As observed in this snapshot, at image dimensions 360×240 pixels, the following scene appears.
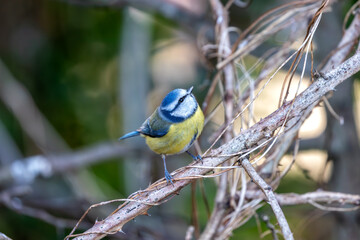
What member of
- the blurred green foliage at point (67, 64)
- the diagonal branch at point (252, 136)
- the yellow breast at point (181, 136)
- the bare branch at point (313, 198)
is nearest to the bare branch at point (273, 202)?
the diagonal branch at point (252, 136)

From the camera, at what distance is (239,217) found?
117 centimetres

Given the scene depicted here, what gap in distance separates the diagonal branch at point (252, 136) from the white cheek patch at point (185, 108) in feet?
1.79

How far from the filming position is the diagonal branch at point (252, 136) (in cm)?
90

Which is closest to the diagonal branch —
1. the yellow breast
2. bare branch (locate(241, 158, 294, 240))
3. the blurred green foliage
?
bare branch (locate(241, 158, 294, 240))

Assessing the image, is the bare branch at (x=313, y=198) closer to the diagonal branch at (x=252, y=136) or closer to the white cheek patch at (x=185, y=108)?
the diagonal branch at (x=252, y=136)

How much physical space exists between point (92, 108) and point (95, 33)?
593mm

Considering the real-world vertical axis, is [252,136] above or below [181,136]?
below

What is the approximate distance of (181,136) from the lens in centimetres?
147

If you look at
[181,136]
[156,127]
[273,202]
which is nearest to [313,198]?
[273,202]

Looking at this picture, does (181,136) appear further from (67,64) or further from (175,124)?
(67,64)

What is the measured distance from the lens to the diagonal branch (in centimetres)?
90

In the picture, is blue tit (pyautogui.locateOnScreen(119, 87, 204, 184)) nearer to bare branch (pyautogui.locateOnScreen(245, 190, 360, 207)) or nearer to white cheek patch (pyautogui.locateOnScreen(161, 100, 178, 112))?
white cheek patch (pyautogui.locateOnScreen(161, 100, 178, 112))

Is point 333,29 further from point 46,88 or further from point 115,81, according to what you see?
point 46,88

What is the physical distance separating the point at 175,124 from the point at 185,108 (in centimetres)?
7
